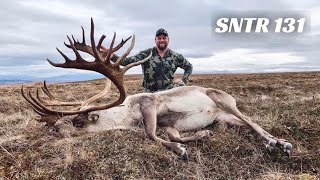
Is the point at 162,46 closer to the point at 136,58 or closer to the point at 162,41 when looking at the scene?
the point at 162,41

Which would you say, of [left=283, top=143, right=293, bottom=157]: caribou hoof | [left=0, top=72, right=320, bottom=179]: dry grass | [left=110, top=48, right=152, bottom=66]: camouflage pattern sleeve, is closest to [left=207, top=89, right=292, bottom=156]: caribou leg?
[left=0, top=72, right=320, bottom=179]: dry grass

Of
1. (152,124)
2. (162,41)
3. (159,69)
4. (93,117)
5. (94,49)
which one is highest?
(162,41)

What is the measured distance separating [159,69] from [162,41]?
25.1 inches

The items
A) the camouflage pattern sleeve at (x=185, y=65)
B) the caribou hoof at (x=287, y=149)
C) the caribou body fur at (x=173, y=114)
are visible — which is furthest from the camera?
the camouflage pattern sleeve at (x=185, y=65)

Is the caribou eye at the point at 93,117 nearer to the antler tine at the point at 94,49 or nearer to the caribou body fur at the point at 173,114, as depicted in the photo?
the caribou body fur at the point at 173,114

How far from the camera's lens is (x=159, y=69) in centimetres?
871

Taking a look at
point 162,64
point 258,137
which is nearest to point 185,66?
point 162,64

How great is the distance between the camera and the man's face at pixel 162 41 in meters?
8.47

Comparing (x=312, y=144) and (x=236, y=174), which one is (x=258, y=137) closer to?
(x=312, y=144)

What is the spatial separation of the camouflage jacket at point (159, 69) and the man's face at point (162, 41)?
21 cm

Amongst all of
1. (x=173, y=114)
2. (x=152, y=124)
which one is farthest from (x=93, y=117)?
(x=173, y=114)

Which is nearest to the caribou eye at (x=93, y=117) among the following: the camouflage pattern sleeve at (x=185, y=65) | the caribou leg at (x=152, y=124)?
the caribou leg at (x=152, y=124)

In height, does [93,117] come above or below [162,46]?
below

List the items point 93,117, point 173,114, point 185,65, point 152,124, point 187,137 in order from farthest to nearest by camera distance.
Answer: point 185,65
point 173,114
point 93,117
point 152,124
point 187,137
